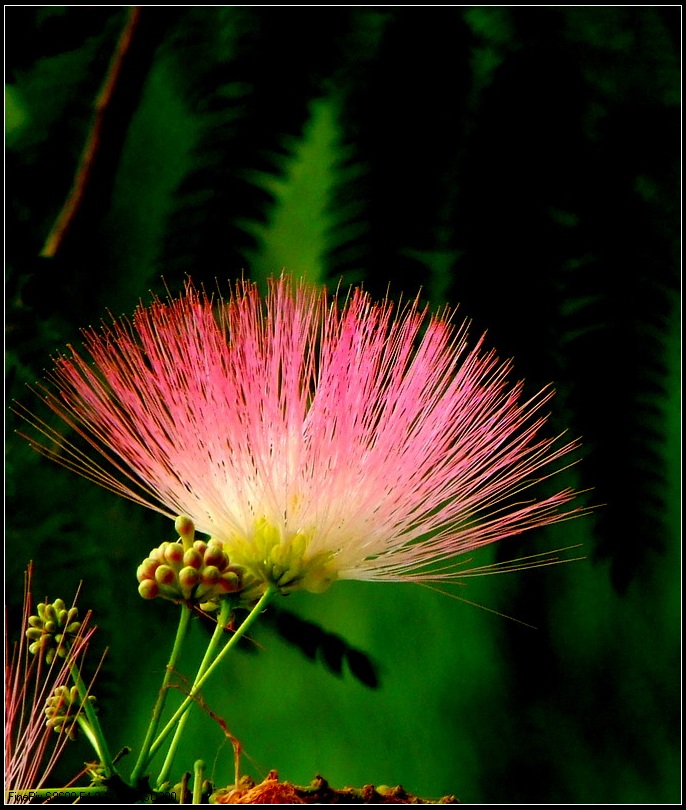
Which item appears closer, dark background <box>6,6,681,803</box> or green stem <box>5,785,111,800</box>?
green stem <box>5,785,111,800</box>

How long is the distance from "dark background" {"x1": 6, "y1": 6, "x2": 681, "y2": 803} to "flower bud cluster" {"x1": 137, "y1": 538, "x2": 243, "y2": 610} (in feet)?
1.47

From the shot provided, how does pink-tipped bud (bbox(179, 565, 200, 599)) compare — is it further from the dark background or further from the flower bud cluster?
the dark background

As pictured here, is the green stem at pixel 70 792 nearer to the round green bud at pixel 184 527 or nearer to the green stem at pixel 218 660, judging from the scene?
the green stem at pixel 218 660

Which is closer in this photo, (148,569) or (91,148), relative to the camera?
(148,569)

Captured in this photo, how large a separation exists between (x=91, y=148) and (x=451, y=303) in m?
0.54

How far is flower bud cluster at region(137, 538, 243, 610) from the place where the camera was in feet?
1.89

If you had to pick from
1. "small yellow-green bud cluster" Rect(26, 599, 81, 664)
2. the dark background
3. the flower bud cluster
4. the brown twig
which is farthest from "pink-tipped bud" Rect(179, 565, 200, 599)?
the brown twig

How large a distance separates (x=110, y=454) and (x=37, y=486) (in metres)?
0.11

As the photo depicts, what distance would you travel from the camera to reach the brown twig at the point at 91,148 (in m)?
1.08

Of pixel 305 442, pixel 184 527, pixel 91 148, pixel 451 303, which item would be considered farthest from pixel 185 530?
pixel 91 148

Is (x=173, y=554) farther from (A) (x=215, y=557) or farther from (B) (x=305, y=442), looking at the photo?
(B) (x=305, y=442)

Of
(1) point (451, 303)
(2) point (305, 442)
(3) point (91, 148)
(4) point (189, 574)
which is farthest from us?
(3) point (91, 148)

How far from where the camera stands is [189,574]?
1.87 feet

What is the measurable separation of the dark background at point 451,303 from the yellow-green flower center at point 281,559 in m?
0.39
